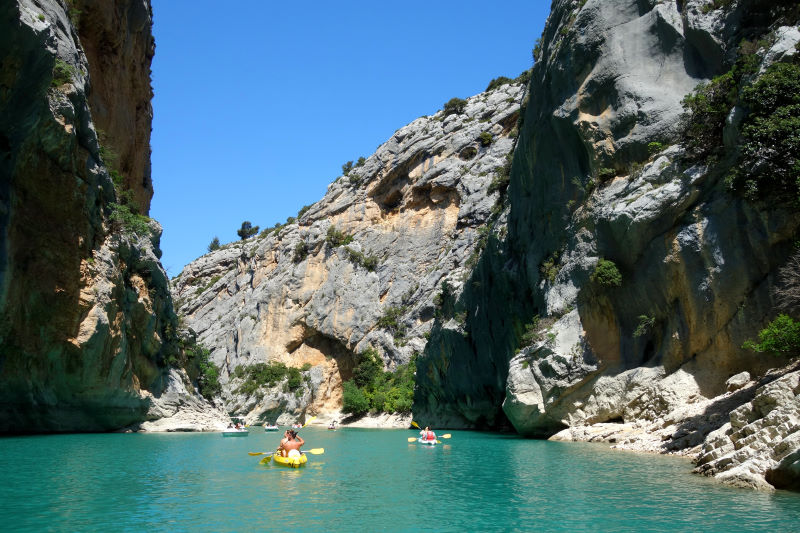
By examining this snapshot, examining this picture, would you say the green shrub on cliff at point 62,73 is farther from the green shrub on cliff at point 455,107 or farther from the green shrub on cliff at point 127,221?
the green shrub on cliff at point 455,107

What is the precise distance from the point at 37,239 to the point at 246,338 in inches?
2122

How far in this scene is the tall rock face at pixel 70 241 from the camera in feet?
88.4

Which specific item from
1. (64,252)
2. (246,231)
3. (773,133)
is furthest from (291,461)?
(246,231)

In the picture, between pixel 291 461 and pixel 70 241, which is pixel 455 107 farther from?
pixel 291 461

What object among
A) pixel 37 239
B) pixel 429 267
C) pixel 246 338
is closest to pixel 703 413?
pixel 37 239

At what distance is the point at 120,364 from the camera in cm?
3706

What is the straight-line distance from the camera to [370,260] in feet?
263

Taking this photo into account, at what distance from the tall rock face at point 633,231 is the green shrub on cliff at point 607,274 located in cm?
7

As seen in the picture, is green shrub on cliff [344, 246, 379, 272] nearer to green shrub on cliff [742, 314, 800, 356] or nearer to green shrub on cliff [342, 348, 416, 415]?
green shrub on cliff [342, 348, 416, 415]

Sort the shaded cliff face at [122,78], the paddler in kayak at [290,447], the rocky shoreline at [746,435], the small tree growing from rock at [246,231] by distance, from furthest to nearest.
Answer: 1. the small tree growing from rock at [246,231]
2. the shaded cliff face at [122,78]
3. the paddler in kayak at [290,447]
4. the rocky shoreline at [746,435]

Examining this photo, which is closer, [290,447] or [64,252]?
[290,447]

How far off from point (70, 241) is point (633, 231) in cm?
2823

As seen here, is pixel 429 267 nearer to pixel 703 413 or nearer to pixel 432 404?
pixel 432 404

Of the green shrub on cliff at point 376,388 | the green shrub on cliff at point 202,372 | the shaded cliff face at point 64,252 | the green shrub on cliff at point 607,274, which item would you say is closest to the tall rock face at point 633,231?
the green shrub on cliff at point 607,274
